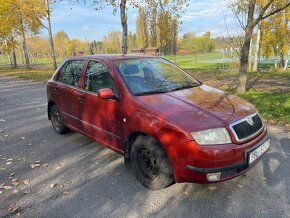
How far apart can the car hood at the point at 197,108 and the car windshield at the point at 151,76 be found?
0.66 ft

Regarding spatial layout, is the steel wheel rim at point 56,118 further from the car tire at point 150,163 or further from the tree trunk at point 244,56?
the tree trunk at point 244,56

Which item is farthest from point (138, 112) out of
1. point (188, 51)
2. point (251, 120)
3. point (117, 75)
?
point (188, 51)

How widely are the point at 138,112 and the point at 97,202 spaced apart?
1.21 meters

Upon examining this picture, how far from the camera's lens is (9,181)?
3771 millimetres

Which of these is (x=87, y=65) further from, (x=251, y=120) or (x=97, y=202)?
(x=251, y=120)

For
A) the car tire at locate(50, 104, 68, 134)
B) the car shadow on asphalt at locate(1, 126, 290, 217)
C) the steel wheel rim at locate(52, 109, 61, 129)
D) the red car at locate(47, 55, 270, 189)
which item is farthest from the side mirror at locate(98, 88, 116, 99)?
the steel wheel rim at locate(52, 109, 61, 129)

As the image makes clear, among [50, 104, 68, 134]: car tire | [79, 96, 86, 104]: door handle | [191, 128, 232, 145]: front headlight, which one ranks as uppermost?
[79, 96, 86, 104]: door handle

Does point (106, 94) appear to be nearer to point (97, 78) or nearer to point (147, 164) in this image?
point (97, 78)

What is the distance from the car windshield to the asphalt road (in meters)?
1.30

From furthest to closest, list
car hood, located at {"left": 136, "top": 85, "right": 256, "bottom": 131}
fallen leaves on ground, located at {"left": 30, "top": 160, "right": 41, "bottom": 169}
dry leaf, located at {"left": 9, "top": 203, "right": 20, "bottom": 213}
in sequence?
fallen leaves on ground, located at {"left": 30, "top": 160, "right": 41, "bottom": 169}
dry leaf, located at {"left": 9, "top": 203, "right": 20, "bottom": 213}
car hood, located at {"left": 136, "top": 85, "right": 256, "bottom": 131}

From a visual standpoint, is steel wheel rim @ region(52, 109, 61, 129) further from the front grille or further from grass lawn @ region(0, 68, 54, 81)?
grass lawn @ region(0, 68, 54, 81)

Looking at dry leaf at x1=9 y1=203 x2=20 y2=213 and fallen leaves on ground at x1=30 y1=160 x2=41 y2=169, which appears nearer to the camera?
dry leaf at x1=9 y1=203 x2=20 y2=213

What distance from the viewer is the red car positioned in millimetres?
2854

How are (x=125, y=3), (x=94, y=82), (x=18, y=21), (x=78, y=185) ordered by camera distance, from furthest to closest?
(x=18, y=21) → (x=125, y=3) → (x=94, y=82) → (x=78, y=185)
